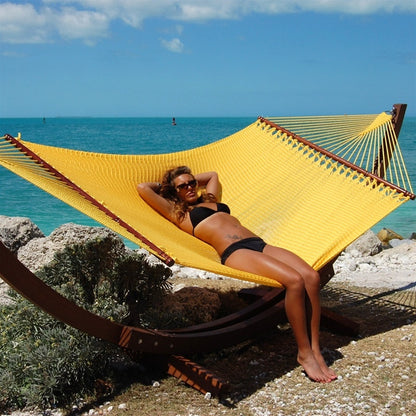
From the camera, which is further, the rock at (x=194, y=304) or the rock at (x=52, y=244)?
the rock at (x=52, y=244)

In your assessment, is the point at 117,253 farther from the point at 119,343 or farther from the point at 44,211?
the point at 44,211

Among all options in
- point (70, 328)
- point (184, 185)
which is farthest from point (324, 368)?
point (184, 185)

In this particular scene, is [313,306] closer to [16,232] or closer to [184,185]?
[184,185]

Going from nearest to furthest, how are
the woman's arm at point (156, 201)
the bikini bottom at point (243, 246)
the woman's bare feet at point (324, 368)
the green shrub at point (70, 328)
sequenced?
the green shrub at point (70, 328)
the woman's bare feet at point (324, 368)
the bikini bottom at point (243, 246)
the woman's arm at point (156, 201)

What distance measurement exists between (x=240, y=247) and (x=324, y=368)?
2.29 feet

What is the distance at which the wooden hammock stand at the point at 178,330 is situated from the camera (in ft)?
7.05

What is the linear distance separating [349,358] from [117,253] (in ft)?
4.29

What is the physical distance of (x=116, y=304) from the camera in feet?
9.45

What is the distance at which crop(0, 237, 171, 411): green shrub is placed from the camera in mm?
2557

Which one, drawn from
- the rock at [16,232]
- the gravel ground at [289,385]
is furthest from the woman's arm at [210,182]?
the rock at [16,232]

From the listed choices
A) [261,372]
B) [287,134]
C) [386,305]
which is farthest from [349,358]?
[287,134]

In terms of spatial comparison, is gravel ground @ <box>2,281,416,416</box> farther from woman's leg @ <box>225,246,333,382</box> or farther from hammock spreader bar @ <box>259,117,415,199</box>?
hammock spreader bar @ <box>259,117,415,199</box>

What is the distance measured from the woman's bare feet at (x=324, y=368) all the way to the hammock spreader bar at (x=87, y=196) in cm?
91

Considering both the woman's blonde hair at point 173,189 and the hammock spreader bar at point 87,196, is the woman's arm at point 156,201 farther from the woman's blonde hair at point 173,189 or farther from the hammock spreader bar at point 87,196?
the hammock spreader bar at point 87,196
